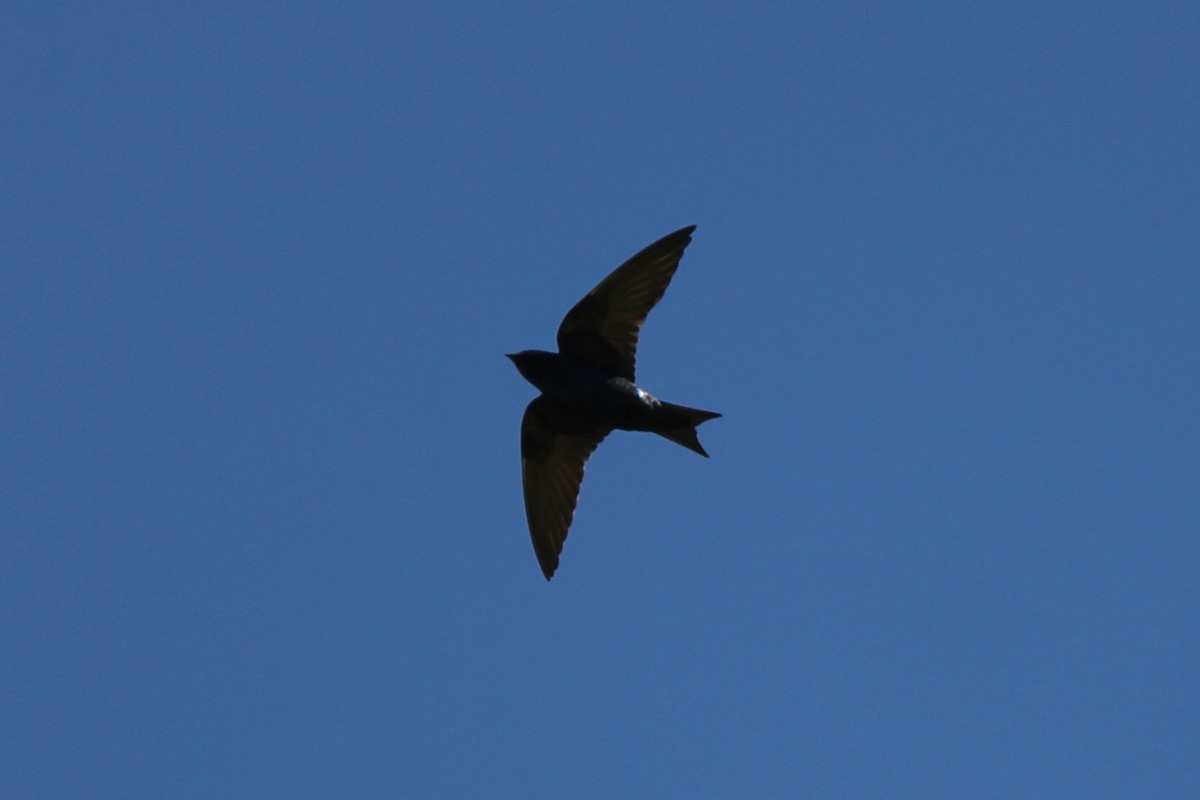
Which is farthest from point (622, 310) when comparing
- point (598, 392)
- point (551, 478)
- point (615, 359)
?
point (551, 478)

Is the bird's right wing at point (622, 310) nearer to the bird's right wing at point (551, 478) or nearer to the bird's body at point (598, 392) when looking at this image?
the bird's body at point (598, 392)

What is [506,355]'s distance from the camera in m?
9.91

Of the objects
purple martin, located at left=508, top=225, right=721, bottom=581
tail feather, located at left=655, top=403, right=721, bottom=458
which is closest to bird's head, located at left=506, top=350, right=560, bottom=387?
purple martin, located at left=508, top=225, right=721, bottom=581

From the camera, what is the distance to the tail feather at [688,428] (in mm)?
9516

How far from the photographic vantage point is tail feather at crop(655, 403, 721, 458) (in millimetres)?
9516

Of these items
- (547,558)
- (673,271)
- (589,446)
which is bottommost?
(547,558)

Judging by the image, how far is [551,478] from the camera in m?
10.7

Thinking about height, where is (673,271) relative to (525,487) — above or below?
above

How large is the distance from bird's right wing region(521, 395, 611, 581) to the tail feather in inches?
34.6

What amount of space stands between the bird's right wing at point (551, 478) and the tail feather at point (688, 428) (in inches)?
34.6

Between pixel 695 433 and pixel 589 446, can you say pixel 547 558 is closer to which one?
pixel 589 446

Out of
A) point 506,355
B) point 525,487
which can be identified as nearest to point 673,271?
point 506,355

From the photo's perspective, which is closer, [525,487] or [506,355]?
[506,355]

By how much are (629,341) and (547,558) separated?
1.72 metres
